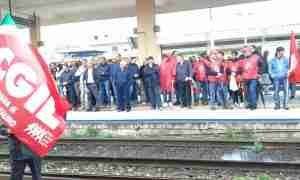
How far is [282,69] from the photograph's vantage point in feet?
43.8

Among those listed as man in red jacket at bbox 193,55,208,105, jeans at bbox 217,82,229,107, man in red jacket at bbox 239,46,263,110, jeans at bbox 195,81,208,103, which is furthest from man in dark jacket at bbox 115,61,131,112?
man in red jacket at bbox 239,46,263,110

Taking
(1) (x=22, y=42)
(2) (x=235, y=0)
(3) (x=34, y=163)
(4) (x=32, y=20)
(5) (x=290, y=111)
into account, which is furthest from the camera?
(4) (x=32, y=20)

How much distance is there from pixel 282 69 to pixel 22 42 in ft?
32.4

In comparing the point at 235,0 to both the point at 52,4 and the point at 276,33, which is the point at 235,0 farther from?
the point at 52,4

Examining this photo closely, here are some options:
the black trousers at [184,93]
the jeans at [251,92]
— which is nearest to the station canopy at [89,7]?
the black trousers at [184,93]

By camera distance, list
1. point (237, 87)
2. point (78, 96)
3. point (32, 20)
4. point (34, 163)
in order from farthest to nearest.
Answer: point (32, 20)
point (78, 96)
point (237, 87)
point (34, 163)

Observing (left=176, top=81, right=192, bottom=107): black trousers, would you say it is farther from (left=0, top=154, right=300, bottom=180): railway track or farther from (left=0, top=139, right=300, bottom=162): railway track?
(left=0, top=154, right=300, bottom=180): railway track

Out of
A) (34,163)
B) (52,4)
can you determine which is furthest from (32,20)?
(34,163)

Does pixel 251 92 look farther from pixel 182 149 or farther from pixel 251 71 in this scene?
pixel 182 149

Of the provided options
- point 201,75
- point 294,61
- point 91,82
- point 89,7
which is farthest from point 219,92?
point 89,7

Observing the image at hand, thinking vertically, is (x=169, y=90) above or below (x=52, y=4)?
below

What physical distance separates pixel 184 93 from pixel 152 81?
103 cm

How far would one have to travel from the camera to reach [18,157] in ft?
16.6

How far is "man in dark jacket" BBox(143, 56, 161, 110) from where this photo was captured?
48.3 feet
